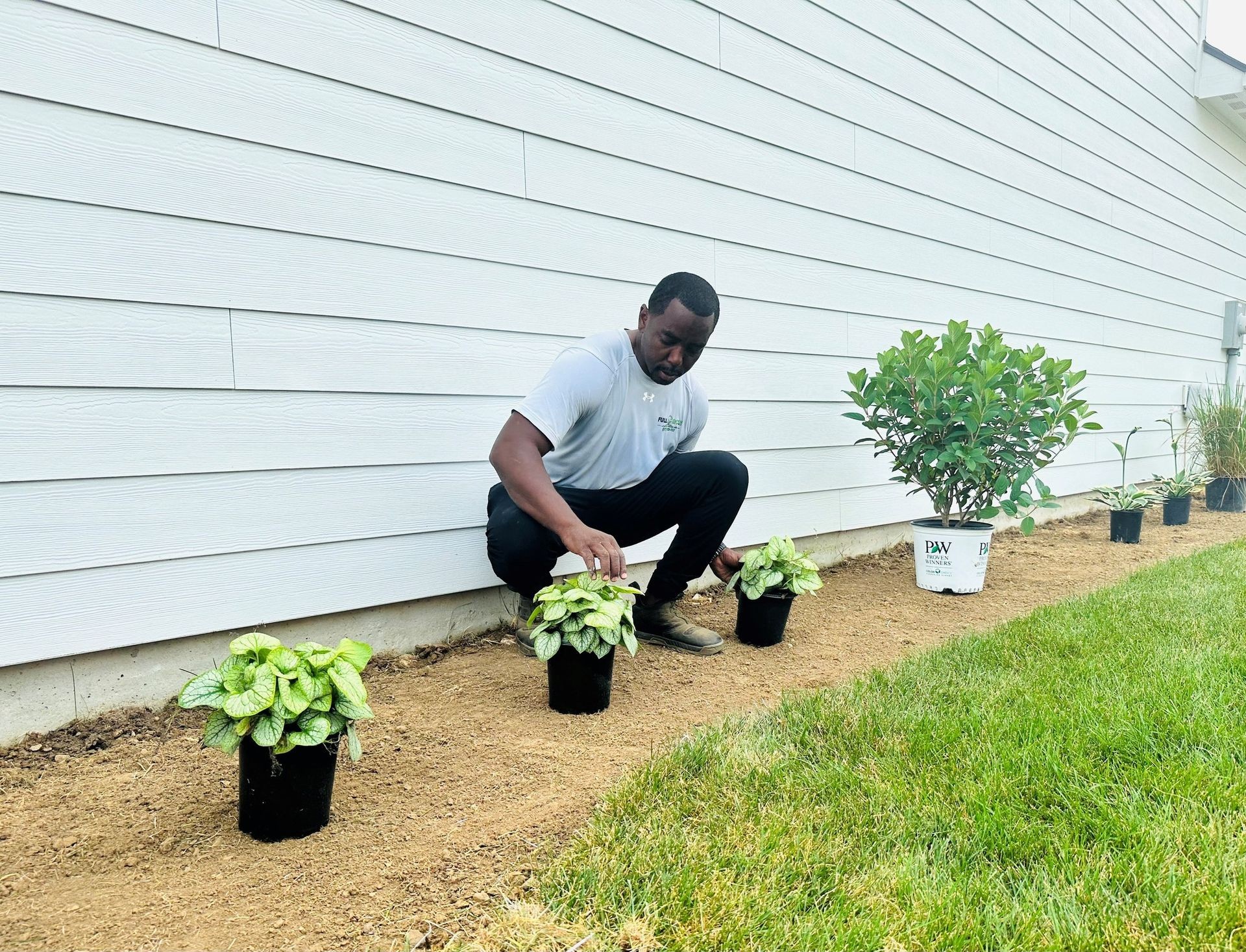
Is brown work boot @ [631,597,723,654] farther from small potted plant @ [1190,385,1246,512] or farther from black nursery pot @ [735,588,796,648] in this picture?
small potted plant @ [1190,385,1246,512]

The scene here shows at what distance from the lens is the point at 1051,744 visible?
76.9 inches

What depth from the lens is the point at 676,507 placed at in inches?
110

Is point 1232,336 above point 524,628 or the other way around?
above

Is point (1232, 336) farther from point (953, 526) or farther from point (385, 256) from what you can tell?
point (385, 256)

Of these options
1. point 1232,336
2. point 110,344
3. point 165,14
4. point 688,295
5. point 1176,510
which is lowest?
point 1176,510

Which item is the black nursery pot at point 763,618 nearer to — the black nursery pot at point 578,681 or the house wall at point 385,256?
the house wall at point 385,256

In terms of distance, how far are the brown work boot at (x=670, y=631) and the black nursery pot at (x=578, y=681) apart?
654mm

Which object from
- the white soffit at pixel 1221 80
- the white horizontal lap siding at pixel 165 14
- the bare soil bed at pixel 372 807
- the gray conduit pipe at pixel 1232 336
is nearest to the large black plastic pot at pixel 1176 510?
the gray conduit pipe at pixel 1232 336

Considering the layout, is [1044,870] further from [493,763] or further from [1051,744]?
[493,763]

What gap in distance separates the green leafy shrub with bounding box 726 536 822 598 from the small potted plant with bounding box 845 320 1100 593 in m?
1.15

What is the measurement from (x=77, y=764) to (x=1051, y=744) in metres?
2.23

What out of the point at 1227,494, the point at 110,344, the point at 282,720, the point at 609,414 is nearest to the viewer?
the point at 282,720

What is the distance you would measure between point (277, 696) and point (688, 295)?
5.17 feet

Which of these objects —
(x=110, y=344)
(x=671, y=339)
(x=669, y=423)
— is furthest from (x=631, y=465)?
(x=110, y=344)
